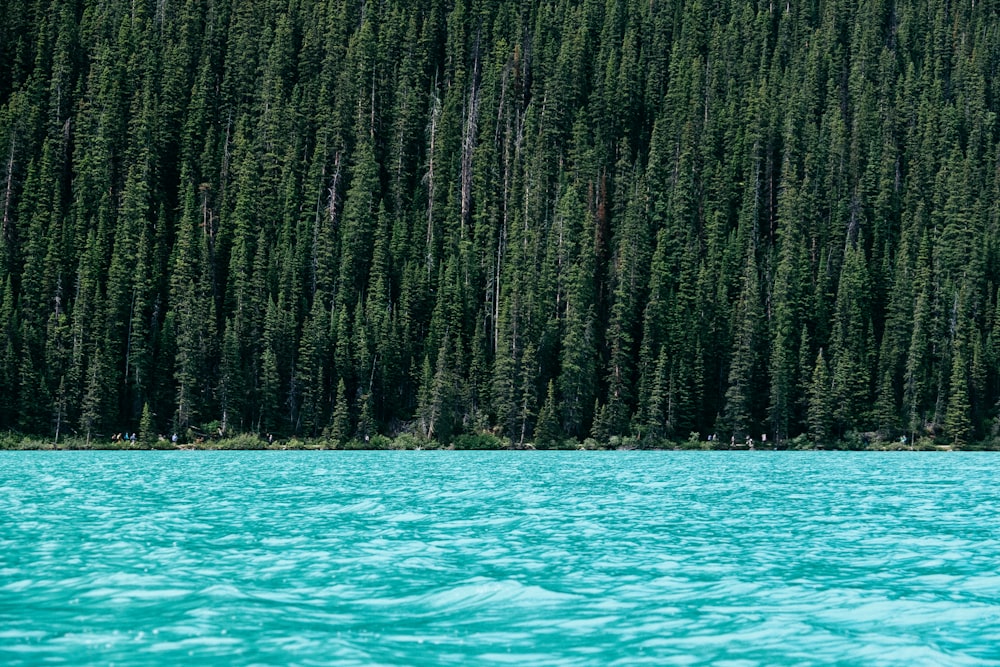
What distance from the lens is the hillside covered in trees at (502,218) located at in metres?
107

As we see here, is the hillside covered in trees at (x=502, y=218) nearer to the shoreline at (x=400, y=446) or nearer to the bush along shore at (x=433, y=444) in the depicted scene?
the bush along shore at (x=433, y=444)

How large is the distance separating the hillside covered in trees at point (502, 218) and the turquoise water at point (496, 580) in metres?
76.1

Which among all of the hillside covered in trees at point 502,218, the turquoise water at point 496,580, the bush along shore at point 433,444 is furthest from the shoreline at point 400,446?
the turquoise water at point 496,580

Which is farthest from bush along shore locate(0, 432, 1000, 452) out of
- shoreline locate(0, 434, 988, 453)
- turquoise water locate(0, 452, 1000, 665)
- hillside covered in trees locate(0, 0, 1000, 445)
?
turquoise water locate(0, 452, 1000, 665)

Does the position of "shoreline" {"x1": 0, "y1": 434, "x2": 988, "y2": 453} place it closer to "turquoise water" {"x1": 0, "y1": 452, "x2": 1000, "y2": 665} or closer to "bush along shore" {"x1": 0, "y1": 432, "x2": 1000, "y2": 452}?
"bush along shore" {"x1": 0, "y1": 432, "x2": 1000, "y2": 452}

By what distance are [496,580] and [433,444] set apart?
8404cm

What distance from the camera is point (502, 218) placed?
454 feet

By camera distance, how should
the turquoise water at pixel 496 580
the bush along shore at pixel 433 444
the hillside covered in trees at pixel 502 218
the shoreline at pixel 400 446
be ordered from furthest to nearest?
1. the hillside covered in trees at pixel 502 218
2. the bush along shore at pixel 433 444
3. the shoreline at pixel 400 446
4. the turquoise water at pixel 496 580

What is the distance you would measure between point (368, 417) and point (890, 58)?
343ft

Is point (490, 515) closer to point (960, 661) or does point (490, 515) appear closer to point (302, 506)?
point (302, 506)

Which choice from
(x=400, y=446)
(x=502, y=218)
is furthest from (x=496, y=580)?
(x=502, y=218)

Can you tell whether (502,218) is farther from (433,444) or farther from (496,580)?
(496,580)

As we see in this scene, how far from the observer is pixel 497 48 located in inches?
6230

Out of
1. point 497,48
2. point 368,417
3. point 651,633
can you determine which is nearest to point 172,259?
point 368,417
